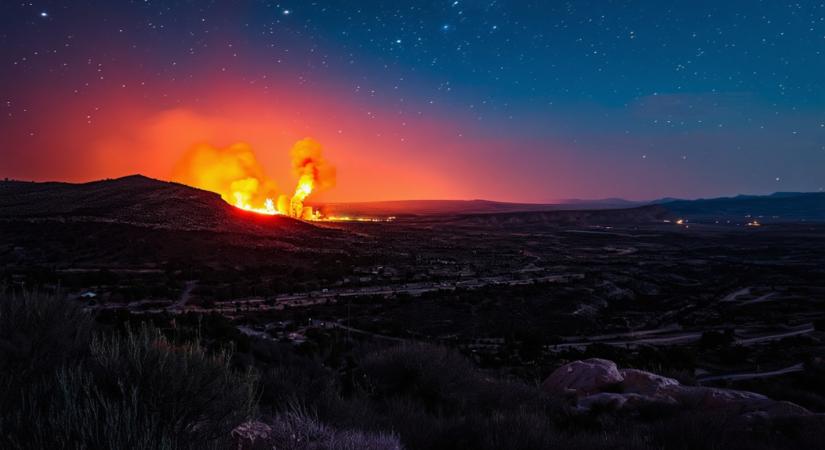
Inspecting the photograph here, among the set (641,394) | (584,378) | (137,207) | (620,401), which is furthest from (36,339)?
(137,207)

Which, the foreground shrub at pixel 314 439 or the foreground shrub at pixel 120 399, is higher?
the foreground shrub at pixel 120 399

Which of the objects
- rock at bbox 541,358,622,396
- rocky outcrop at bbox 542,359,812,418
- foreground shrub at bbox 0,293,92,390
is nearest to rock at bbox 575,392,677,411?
rocky outcrop at bbox 542,359,812,418

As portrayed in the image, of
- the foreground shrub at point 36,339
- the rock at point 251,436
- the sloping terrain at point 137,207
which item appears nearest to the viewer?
the rock at point 251,436

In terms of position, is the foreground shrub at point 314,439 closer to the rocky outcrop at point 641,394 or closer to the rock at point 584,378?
the rocky outcrop at point 641,394

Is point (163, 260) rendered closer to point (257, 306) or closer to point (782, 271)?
point (257, 306)

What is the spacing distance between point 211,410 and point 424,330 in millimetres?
24486

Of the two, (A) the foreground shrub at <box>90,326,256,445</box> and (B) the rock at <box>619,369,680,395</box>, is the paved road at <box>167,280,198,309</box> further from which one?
(A) the foreground shrub at <box>90,326,256,445</box>

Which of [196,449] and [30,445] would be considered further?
[196,449]

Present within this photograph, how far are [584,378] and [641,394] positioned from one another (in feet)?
6.40

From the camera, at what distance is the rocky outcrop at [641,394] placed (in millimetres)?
9023

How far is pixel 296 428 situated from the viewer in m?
4.99

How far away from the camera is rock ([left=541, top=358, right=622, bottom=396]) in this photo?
1229 cm

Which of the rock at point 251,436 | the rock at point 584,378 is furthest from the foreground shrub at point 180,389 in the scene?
the rock at point 584,378

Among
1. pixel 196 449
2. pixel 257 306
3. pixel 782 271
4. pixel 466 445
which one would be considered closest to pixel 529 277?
pixel 257 306
